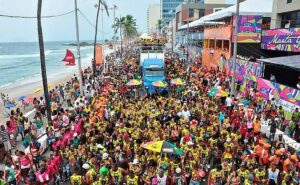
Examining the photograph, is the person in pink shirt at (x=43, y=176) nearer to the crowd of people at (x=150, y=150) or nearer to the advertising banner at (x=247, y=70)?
the crowd of people at (x=150, y=150)

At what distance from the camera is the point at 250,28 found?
1167 inches

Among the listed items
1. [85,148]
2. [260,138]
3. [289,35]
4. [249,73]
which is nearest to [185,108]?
[260,138]

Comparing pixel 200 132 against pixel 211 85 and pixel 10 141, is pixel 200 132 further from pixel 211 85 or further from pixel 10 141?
pixel 211 85

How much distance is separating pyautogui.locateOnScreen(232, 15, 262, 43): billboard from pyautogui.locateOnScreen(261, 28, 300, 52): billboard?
1.71 meters

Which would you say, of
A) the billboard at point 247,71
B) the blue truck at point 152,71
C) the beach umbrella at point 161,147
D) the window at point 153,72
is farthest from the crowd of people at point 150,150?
the window at point 153,72

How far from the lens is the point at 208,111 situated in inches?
616

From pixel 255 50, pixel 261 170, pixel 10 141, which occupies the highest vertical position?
pixel 255 50

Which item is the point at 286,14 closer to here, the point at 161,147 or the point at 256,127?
the point at 256,127

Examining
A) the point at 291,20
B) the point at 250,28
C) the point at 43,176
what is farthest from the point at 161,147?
the point at 250,28

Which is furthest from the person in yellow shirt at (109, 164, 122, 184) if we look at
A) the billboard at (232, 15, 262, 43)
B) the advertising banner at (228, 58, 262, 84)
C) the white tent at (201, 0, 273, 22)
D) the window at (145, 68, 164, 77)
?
the white tent at (201, 0, 273, 22)

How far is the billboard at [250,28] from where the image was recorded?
29188mm

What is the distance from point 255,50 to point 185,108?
1790 centimetres

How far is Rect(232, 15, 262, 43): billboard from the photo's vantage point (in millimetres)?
29188

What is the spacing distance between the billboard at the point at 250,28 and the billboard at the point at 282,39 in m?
1.71
